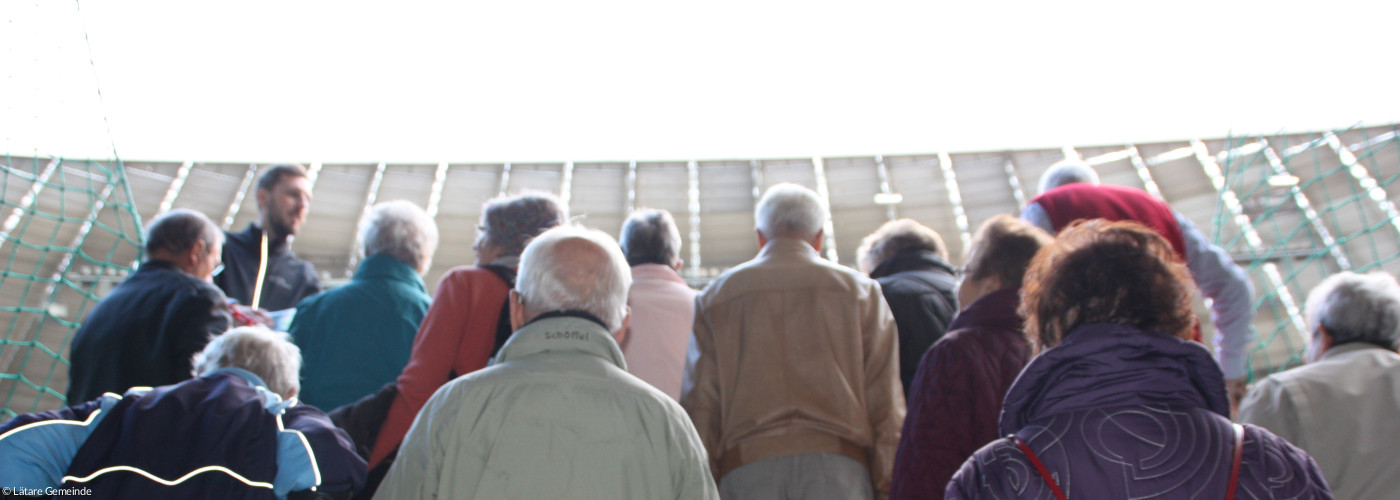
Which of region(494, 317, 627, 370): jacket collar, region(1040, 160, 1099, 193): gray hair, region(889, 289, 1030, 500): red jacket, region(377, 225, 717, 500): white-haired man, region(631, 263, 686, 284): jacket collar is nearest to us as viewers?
region(377, 225, 717, 500): white-haired man

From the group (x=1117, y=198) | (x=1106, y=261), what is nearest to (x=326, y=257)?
(x=1117, y=198)

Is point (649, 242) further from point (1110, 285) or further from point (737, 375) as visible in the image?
point (1110, 285)

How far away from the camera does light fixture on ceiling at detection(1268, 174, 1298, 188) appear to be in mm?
16719

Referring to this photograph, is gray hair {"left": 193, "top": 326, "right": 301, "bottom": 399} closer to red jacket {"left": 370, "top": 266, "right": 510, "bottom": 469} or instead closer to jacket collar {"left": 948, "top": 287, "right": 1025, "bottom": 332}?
red jacket {"left": 370, "top": 266, "right": 510, "bottom": 469}

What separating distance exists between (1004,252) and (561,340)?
1328 millimetres

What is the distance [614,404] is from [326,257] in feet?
59.1

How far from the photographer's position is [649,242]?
12.5 ft

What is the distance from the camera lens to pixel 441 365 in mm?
3275

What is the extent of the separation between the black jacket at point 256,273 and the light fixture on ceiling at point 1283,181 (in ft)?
53.1

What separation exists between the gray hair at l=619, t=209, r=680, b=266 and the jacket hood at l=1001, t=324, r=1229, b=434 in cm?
205

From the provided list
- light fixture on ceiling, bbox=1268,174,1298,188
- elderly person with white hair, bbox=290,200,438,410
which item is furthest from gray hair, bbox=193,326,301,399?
light fixture on ceiling, bbox=1268,174,1298,188

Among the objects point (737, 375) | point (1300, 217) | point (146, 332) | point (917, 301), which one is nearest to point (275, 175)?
point (146, 332)

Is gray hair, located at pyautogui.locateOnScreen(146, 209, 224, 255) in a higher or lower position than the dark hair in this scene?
lower

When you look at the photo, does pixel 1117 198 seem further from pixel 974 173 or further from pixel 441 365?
pixel 974 173
